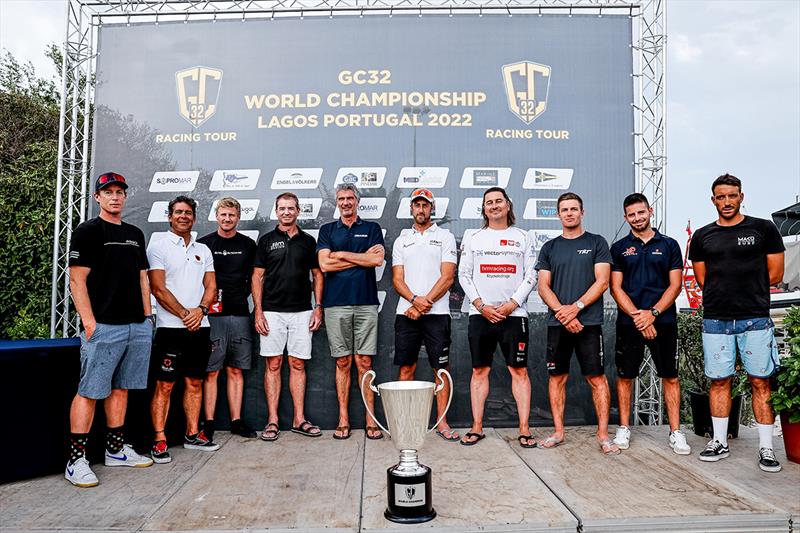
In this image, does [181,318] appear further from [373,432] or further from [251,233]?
[373,432]

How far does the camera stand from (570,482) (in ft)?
9.87

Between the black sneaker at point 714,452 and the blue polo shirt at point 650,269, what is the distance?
33.0 inches

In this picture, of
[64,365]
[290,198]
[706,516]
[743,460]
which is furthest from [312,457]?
[743,460]

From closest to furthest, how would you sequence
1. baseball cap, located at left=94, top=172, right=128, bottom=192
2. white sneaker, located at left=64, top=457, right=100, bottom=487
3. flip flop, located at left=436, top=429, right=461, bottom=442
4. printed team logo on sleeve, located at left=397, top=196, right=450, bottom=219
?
white sneaker, located at left=64, top=457, right=100, bottom=487 → baseball cap, located at left=94, top=172, right=128, bottom=192 → flip flop, located at left=436, top=429, right=461, bottom=442 → printed team logo on sleeve, located at left=397, top=196, right=450, bottom=219

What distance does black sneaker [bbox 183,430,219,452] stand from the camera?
380cm

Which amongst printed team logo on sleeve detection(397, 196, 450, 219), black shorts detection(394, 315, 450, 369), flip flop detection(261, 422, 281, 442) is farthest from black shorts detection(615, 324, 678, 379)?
flip flop detection(261, 422, 281, 442)

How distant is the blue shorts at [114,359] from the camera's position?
124 inches

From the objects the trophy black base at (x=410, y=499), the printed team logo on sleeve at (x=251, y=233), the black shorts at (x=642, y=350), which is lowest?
the trophy black base at (x=410, y=499)

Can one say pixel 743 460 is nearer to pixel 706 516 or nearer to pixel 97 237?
pixel 706 516

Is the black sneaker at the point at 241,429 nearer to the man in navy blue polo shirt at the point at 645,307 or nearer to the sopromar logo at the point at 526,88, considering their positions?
the man in navy blue polo shirt at the point at 645,307

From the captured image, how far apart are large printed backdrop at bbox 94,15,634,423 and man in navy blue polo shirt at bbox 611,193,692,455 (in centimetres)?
78

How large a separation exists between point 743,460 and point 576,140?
2.74m

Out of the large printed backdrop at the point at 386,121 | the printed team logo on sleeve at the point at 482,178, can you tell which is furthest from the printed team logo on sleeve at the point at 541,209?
the printed team logo on sleeve at the point at 482,178

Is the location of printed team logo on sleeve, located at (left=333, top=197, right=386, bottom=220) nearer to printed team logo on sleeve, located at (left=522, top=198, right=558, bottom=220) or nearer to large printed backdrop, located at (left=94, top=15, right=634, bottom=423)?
large printed backdrop, located at (left=94, top=15, right=634, bottom=423)
